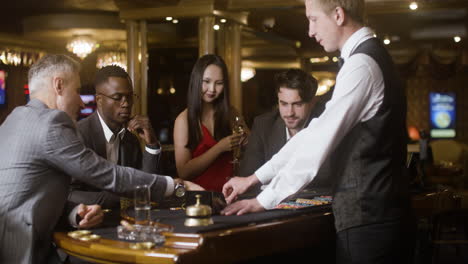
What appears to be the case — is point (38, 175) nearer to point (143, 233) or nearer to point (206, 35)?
point (143, 233)

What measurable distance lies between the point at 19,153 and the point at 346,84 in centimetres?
122

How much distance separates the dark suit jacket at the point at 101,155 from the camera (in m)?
2.66

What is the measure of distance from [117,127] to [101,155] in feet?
0.66

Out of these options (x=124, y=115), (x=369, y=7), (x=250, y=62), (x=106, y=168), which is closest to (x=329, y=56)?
(x=250, y=62)

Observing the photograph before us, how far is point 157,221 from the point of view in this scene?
211 cm

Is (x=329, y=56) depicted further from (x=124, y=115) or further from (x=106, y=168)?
(x=106, y=168)

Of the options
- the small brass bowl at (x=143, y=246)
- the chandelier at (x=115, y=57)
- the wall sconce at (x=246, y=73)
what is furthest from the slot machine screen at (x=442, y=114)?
the small brass bowl at (x=143, y=246)

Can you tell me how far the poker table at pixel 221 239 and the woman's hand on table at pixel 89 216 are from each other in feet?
0.13

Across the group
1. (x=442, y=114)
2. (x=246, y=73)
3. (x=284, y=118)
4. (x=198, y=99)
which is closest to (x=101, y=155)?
(x=198, y=99)

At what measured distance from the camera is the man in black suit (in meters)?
3.05

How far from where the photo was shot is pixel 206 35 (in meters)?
7.02

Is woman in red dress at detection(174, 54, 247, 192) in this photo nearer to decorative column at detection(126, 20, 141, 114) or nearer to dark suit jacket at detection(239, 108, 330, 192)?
dark suit jacket at detection(239, 108, 330, 192)

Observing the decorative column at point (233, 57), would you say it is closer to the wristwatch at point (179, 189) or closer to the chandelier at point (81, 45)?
the chandelier at point (81, 45)

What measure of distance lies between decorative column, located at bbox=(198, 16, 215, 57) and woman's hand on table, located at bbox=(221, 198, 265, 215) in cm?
495
